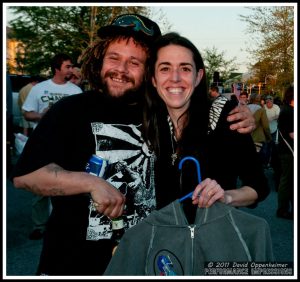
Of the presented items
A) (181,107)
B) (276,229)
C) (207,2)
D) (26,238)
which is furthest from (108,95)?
(276,229)

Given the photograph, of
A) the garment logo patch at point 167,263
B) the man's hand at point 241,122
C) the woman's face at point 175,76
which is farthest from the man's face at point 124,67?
the garment logo patch at point 167,263

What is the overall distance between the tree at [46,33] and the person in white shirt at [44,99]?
58.9 ft

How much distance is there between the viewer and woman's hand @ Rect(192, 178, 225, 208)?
6.22 feet

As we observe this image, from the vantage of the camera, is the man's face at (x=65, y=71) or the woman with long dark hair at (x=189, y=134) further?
the man's face at (x=65, y=71)

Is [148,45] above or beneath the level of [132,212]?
above

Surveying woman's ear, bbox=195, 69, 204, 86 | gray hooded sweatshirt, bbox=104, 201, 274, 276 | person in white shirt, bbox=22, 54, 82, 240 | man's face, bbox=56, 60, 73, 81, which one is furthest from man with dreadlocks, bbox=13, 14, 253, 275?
man's face, bbox=56, 60, 73, 81

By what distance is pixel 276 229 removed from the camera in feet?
20.0

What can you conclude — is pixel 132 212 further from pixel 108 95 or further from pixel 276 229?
pixel 276 229

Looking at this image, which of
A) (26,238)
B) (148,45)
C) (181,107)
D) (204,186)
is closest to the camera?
(204,186)

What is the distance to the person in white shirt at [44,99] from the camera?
5504 millimetres

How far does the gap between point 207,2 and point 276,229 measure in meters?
4.04

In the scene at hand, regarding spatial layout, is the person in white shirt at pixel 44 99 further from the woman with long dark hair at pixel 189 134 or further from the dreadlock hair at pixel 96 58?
the woman with long dark hair at pixel 189 134

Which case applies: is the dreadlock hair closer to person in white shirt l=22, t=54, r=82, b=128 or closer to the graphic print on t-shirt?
the graphic print on t-shirt

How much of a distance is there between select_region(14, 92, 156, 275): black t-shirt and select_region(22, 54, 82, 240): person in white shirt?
339cm
